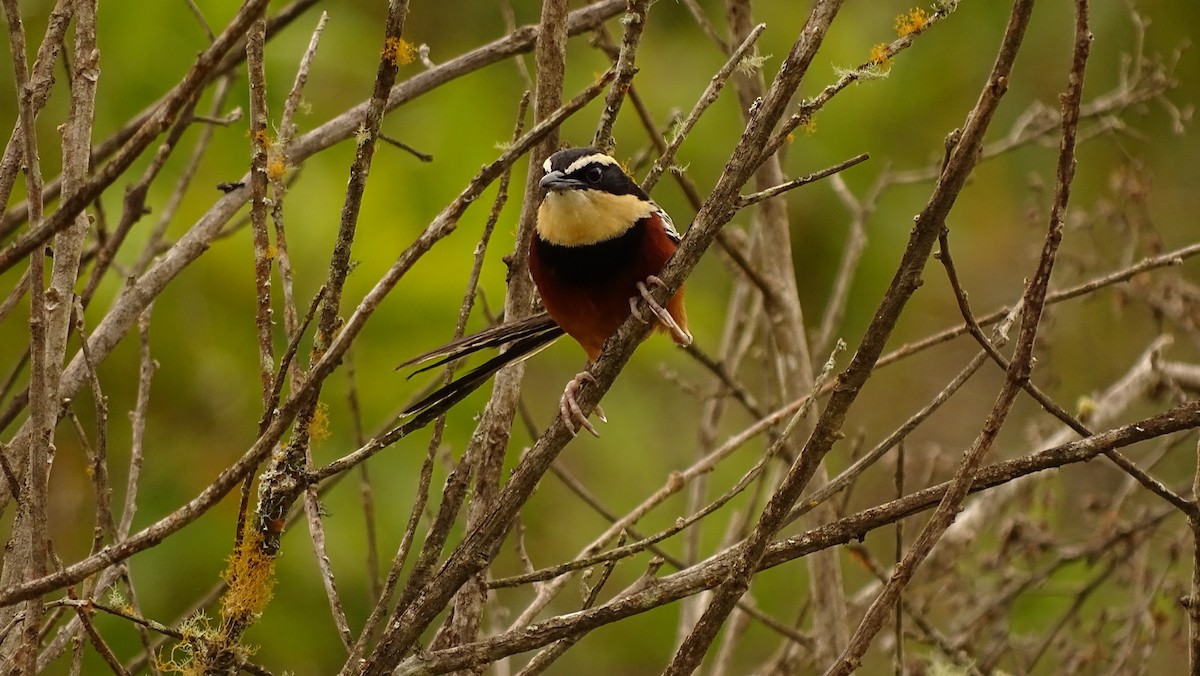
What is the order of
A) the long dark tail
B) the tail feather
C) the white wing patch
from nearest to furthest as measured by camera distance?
the long dark tail → the tail feather → the white wing patch

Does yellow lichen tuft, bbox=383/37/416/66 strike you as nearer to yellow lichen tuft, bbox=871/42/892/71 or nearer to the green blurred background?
yellow lichen tuft, bbox=871/42/892/71

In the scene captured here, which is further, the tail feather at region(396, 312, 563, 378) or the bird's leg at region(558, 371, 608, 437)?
the tail feather at region(396, 312, 563, 378)

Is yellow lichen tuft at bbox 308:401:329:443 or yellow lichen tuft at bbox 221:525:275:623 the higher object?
yellow lichen tuft at bbox 308:401:329:443

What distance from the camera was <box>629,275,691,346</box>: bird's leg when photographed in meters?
2.40

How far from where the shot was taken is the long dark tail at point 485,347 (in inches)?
102

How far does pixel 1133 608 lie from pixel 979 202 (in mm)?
4103

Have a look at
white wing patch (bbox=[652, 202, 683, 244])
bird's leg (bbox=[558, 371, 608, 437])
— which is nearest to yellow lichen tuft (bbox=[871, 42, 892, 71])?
bird's leg (bbox=[558, 371, 608, 437])

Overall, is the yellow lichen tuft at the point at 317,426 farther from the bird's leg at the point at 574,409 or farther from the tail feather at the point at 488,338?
the bird's leg at the point at 574,409

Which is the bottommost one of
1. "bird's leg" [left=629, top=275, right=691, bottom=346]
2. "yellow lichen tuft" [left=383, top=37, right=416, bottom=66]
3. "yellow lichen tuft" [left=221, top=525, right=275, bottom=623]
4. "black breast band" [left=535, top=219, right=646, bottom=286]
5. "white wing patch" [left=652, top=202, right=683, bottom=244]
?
"yellow lichen tuft" [left=221, top=525, right=275, bottom=623]

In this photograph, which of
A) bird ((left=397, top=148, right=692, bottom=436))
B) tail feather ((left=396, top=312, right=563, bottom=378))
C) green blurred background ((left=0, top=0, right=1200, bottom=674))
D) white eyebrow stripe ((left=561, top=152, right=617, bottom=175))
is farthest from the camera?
green blurred background ((left=0, top=0, right=1200, bottom=674))

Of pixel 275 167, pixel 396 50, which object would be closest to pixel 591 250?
pixel 275 167

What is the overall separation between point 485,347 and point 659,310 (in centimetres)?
68

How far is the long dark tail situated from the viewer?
2600 mm

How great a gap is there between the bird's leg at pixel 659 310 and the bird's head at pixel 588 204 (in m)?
0.24
